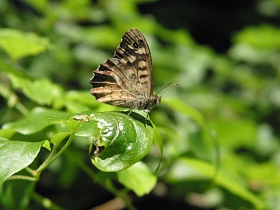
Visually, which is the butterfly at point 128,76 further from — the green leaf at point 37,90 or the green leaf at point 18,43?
the green leaf at point 18,43

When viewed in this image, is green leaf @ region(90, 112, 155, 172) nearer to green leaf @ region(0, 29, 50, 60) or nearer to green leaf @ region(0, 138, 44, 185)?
green leaf @ region(0, 138, 44, 185)

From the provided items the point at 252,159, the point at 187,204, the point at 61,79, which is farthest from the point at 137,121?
the point at 187,204

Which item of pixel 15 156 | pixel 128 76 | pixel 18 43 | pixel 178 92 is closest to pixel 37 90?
pixel 18 43

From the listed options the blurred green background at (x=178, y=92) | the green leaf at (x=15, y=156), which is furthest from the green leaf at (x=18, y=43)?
the green leaf at (x=15, y=156)

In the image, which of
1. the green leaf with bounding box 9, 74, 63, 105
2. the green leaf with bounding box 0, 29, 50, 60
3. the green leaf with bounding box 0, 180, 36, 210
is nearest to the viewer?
the green leaf with bounding box 0, 180, 36, 210

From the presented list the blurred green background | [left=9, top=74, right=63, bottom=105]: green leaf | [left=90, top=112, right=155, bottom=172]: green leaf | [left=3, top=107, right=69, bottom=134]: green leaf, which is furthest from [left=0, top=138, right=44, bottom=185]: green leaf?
the blurred green background

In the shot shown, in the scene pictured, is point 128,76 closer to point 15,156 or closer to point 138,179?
point 138,179

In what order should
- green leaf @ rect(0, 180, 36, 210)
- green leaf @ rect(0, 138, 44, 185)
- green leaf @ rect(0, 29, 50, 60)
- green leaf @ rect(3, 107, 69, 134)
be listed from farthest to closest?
green leaf @ rect(0, 29, 50, 60) < green leaf @ rect(0, 180, 36, 210) < green leaf @ rect(3, 107, 69, 134) < green leaf @ rect(0, 138, 44, 185)
